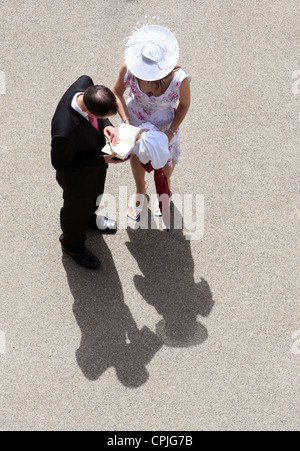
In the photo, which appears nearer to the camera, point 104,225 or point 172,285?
point 172,285

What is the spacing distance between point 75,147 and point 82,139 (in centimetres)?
7

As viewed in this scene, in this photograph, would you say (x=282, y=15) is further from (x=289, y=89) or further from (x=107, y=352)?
(x=107, y=352)

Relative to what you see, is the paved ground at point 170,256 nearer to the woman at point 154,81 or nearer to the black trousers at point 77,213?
the black trousers at point 77,213

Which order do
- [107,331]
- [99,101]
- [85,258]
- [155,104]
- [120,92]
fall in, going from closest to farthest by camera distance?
[99,101] < [155,104] < [120,92] < [107,331] < [85,258]

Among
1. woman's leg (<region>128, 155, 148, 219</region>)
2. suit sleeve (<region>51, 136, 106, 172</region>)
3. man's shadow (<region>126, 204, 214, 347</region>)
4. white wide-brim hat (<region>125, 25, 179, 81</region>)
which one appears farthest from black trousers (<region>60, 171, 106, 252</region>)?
white wide-brim hat (<region>125, 25, 179, 81</region>)

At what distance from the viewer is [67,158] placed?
3.68 m

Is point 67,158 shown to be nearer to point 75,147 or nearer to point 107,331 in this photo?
point 75,147

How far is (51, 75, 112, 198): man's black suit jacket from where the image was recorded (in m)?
3.61

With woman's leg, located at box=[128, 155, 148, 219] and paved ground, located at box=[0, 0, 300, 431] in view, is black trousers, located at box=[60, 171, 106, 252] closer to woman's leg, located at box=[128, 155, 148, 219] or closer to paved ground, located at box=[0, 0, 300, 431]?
paved ground, located at box=[0, 0, 300, 431]

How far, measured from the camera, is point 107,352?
4625 mm

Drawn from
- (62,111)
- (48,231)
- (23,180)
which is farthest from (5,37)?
(62,111)

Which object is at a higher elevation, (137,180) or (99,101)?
(99,101)

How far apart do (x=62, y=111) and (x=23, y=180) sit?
176 cm

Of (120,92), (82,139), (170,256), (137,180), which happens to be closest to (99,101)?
(82,139)
